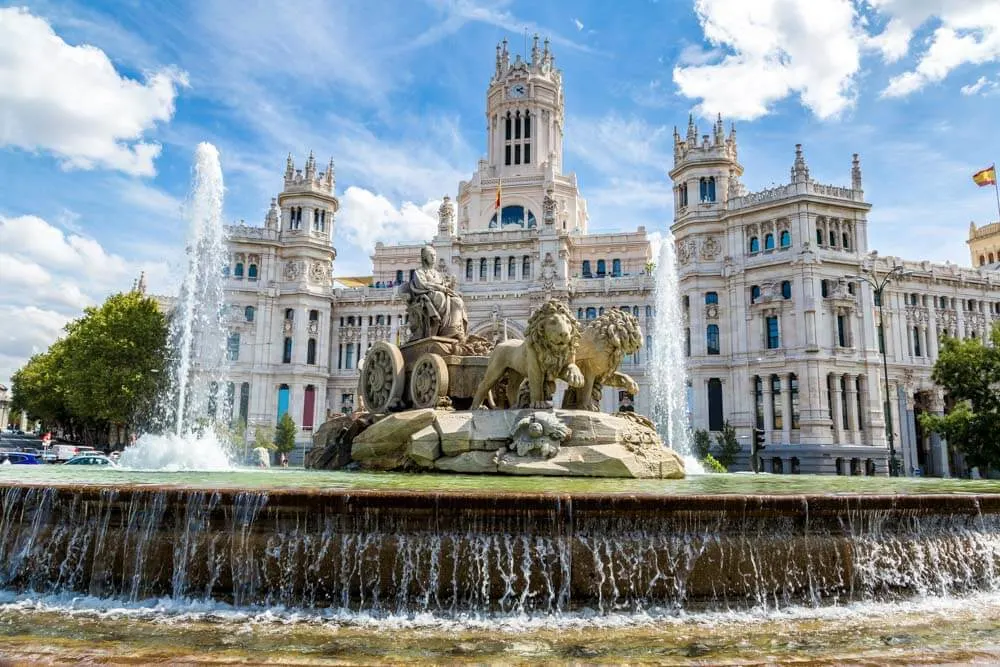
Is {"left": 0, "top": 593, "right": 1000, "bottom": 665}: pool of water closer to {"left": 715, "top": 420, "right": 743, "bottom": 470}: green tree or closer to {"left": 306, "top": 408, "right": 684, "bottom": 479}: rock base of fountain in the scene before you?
{"left": 306, "top": 408, "right": 684, "bottom": 479}: rock base of fountain

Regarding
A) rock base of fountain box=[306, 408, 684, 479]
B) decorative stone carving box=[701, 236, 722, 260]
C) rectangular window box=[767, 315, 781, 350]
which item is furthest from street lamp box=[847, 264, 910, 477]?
rock base of fountain box=[306, 408, 684, 479]

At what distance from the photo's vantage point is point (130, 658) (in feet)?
20.9

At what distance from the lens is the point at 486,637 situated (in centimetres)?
734

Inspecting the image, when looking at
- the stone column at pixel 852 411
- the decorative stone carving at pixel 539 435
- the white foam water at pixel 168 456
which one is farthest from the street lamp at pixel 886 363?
the white foam water at pixel 168 456

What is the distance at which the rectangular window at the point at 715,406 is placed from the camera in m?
55.0

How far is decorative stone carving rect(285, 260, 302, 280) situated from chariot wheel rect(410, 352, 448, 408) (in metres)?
54.6

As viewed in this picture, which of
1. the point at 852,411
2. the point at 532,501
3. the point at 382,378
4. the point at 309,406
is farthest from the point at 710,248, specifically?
the point at 532,501

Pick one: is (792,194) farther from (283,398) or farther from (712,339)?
(283,398)

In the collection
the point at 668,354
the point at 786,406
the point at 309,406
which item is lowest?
the point at 786,406

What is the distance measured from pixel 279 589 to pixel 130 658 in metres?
2.14

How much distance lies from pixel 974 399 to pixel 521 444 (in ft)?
113

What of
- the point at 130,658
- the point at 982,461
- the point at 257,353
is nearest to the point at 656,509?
the point at 130,658

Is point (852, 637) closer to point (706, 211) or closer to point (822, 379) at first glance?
point (822, 379)

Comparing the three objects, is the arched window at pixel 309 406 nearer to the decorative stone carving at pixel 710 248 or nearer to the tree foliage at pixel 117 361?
the tree foliage at pixel 117 361
